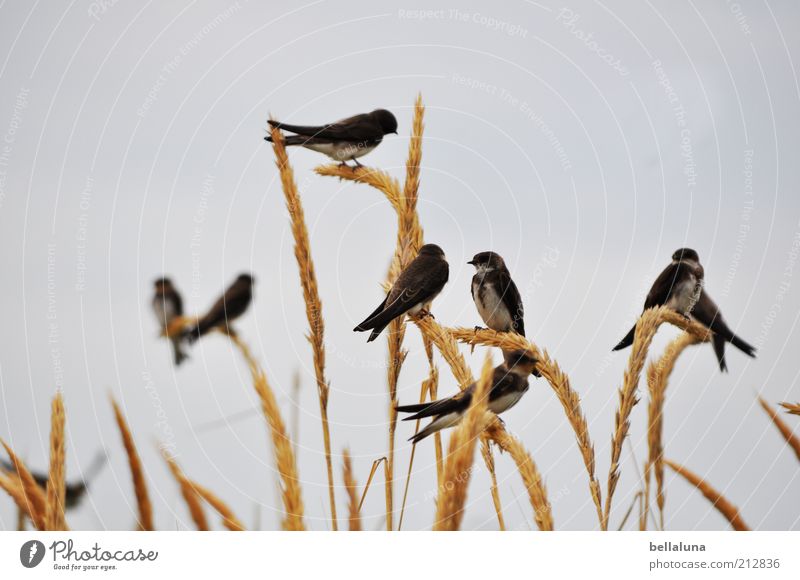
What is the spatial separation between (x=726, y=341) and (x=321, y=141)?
2.16m

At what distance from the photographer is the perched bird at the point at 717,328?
138 inches

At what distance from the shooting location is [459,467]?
4.75 ft

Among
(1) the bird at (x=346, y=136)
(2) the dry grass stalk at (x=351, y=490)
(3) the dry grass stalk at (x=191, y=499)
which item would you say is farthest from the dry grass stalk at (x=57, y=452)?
(1) the bird at (x=346, y=136)

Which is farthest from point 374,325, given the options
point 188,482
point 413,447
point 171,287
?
point 171,287

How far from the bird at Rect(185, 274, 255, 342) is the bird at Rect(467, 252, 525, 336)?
119 cm

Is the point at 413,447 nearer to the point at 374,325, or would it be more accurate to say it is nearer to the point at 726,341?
the point at 374,325

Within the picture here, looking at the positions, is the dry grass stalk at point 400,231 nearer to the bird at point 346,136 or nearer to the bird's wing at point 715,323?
the bird at point 346,136

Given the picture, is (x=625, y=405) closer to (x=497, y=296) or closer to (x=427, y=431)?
(x=427, y=431)

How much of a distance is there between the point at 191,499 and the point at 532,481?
89 centimetres

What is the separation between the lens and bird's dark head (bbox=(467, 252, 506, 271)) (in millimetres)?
3998

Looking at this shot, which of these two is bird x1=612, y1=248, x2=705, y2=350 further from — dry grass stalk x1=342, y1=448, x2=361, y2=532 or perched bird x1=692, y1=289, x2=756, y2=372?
dry grass stalk x1=342, y1=448, x2=361, y2=532

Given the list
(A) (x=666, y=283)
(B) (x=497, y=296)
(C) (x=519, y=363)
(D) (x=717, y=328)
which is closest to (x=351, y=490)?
(C) (x=519, y=363)

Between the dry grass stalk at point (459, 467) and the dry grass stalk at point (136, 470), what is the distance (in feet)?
2.19

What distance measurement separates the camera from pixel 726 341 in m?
3.61
